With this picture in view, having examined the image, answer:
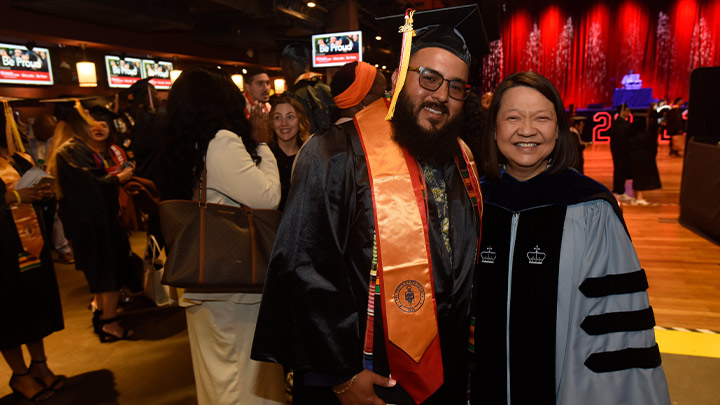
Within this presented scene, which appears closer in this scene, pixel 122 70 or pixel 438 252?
pixel 438 252

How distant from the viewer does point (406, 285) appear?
4.56 feet

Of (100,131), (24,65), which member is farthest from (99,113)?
(24,65)

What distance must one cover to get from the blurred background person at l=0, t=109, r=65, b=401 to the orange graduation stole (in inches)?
102

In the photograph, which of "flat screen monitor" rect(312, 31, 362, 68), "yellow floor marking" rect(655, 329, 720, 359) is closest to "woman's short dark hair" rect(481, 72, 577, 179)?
"yellow floor marking" rect(655, 329, 720, 359)

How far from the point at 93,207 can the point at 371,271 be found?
3249mm

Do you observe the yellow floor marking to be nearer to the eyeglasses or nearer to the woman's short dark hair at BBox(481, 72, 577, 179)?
Result: the woman's short dark hair at BBox(481, 72, 577, 179)

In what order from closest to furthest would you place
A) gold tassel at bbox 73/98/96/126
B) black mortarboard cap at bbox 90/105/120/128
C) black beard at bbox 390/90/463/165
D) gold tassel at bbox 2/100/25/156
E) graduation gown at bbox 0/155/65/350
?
black beard at bbox 390/90/463/165 → graduation gown at bbox 0/155/65/350 → gold tassel at bbox 2/100/25/156 → gold tassel at bbox 73/98/96/126 → black mortarboard cap at bbox 90/105/120/128

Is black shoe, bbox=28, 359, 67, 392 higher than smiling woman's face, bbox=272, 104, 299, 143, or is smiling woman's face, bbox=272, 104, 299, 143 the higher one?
smiling woman's face, bbox=272, 104, 299, 143

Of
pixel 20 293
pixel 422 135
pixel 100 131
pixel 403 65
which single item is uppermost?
pixel 403 65

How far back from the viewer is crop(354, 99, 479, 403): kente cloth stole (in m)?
1.38

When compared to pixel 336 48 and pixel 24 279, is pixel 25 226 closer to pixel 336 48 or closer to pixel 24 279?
pixel 24 279

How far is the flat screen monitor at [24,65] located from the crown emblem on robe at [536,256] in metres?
9.08

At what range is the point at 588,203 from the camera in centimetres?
150

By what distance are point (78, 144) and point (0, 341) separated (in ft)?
5.34
